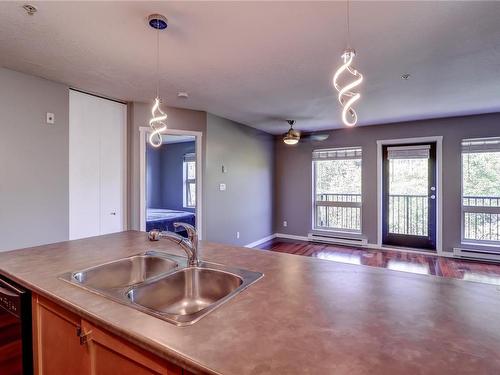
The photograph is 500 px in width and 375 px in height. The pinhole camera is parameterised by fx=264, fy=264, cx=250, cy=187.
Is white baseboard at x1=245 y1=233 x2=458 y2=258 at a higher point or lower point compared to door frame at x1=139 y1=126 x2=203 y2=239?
lower

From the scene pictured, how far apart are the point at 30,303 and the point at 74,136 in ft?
8.20

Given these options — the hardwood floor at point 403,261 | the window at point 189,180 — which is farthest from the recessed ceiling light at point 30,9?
the window at point 189,180

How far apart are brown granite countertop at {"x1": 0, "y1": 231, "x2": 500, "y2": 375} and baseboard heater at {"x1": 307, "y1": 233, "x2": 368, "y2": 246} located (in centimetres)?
440

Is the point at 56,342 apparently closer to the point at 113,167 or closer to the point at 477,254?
the point at 113,167

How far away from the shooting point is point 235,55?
7.77ft

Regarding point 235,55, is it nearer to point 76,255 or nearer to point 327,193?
point 76,255

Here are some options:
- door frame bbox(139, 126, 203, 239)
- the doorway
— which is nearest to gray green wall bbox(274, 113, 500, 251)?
the doorway

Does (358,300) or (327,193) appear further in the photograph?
(327,193)

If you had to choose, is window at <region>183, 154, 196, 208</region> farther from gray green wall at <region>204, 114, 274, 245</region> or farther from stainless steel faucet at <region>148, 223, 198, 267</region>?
stainless steel faucet at <region>148, 223, 198, 267</region>

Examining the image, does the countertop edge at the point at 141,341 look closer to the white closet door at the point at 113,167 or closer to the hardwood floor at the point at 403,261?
the white closet door at the point at 113,167

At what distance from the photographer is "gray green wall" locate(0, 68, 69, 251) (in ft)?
8.46

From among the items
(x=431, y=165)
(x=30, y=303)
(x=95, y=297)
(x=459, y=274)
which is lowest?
(x=459, y=274)

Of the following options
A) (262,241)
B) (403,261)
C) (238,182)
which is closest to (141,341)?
(238,182)

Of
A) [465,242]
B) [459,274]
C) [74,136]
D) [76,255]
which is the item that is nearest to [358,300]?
[76,255]
